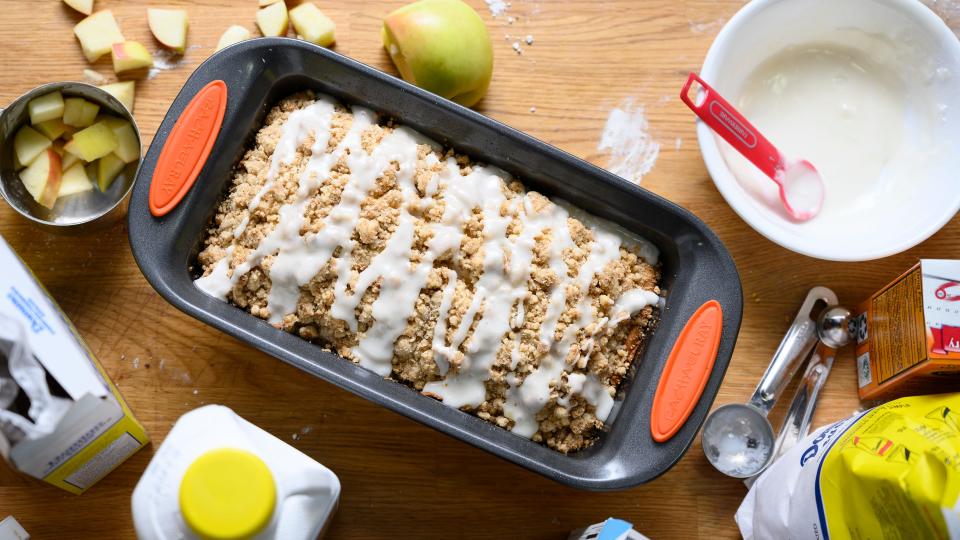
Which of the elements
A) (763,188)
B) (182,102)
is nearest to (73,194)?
(182,102)

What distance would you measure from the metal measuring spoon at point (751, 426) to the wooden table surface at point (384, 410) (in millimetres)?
26

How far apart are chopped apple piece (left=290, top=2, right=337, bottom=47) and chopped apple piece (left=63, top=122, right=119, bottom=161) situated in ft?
1.10

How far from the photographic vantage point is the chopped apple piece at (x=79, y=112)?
3.87ft

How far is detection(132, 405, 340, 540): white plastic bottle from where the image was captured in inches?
32.8

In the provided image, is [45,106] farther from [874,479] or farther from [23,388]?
[874,479]

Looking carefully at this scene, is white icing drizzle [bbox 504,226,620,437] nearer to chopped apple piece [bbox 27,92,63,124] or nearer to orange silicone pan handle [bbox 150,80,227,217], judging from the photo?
orange silicone pan handle [bbox 150,80,227,217]

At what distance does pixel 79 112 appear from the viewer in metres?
1.18

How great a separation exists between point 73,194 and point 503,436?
2.50ft

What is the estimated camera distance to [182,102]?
3.47ft

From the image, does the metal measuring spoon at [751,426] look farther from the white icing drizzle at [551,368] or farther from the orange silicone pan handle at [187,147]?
the orange silicone pan handle at [187,147]

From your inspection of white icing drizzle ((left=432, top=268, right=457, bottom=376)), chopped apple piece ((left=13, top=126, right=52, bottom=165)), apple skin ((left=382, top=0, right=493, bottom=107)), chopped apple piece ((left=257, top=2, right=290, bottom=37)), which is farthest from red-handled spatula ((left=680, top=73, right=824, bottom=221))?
chopped apple piece ((left=13, top=126, right=52, bottom=165))

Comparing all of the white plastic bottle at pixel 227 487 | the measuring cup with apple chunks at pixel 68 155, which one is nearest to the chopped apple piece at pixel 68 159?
the measuring cup with apple chunks at pixel 68 155

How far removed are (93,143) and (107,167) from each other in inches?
1.7

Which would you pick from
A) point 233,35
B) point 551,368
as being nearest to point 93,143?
point 233,35
